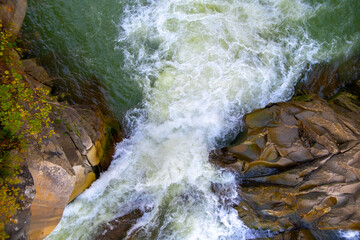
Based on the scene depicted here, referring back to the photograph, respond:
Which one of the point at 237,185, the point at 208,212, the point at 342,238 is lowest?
the point at 342,238

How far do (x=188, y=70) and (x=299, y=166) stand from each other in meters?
5.51

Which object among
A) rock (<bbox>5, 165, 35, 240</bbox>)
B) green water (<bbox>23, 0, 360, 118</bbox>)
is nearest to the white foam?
green water (<bbox>23, 0, 360, 118</bbox>)

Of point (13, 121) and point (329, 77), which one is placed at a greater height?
point (13, 121)

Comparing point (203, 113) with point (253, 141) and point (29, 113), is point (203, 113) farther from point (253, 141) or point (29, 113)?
point (29, 113)

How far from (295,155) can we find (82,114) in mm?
7506

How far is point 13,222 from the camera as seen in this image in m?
5.79

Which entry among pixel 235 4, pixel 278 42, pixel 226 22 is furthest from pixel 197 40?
pixel 278 42

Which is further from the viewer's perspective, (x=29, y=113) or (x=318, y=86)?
(x=318, y=86)

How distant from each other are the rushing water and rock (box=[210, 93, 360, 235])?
36.5 inches

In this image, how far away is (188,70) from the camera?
10.1 m

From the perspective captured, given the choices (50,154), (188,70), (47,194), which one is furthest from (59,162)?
(188,70)

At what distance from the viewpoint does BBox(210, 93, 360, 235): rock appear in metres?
7.63

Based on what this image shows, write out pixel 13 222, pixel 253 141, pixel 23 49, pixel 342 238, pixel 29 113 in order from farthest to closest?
pixel 23 49 < pixel 253 141 < pixel 342 238 < pixel 29 113 < pixel 13 222

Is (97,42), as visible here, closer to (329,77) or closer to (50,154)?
(50,154)
